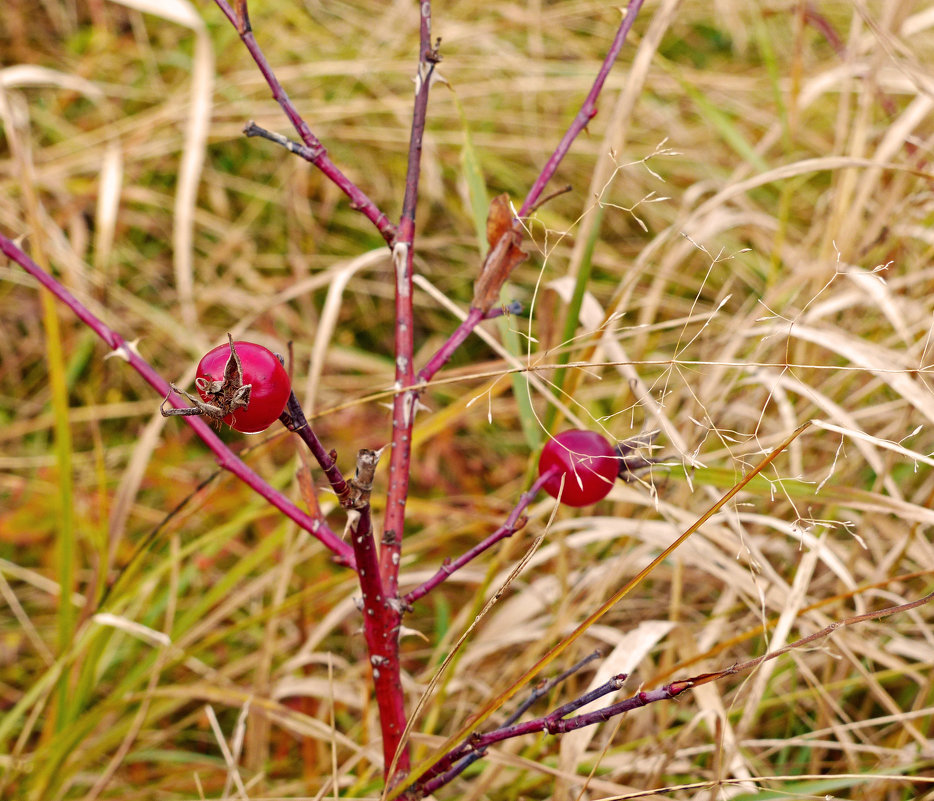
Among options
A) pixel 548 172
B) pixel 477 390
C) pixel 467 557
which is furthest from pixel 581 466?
pixel 477 390

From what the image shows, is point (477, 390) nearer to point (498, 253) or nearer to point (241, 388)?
point (498, 253)

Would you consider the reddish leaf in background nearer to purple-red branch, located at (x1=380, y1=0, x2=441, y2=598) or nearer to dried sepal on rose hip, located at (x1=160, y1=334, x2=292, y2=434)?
purple-red branch, located at (x1=380, y1=0, x2=441, y2=598)

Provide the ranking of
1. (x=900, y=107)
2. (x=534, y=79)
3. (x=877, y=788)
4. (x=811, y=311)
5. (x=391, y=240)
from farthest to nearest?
(x=534, y=79), (x=900, y=107), (x=811, y=311), (x=877, y=788), (x=391, y=240)

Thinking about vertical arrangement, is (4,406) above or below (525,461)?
above

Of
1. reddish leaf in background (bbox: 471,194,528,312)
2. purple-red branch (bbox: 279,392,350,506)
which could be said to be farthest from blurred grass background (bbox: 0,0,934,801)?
purple-red branch (bbox: 279,392,350,506)

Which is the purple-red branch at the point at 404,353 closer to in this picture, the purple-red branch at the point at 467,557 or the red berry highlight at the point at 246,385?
the purple-red branch at the point at 467,557

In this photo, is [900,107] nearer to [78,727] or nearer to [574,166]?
[574,166]

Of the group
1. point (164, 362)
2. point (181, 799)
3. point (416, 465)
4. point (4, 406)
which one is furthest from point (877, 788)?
point (4, 406)
